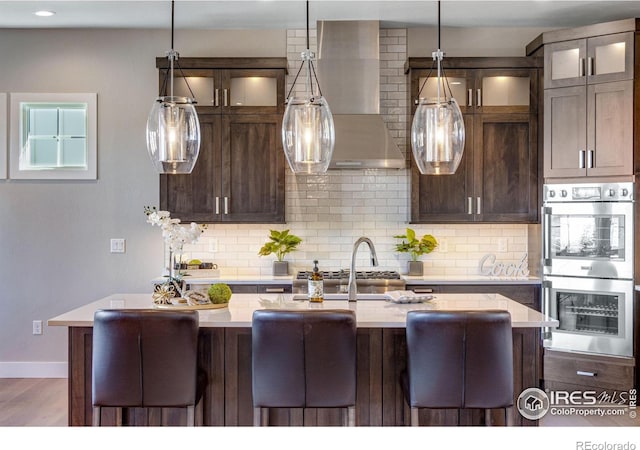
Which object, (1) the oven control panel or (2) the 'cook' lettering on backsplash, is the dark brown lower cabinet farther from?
(1) the oven control panel

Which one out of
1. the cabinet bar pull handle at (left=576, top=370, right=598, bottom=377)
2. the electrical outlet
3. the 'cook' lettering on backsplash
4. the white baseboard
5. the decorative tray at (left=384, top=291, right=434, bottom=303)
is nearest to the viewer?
the decorative tray at (left=384, top=291, right=434, bottom=303)

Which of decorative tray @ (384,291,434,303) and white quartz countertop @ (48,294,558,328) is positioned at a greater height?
decorative tray @ (384,291,434,303)

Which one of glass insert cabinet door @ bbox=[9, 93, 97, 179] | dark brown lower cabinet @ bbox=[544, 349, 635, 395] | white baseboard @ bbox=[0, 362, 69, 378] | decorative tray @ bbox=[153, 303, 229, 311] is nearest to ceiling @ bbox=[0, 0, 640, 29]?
glass insert cabinet door @ bbox=[9, 93, 97, 179]

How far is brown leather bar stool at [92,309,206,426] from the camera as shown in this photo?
252 cm

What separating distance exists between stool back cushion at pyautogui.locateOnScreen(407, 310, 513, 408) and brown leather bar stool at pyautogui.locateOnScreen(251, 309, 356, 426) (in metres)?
0.31

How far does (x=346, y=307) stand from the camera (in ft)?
10.3

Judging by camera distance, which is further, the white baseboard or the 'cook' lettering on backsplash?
the white baseboard

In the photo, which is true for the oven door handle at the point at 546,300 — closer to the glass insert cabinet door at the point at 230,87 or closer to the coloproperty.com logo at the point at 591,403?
the coloproperty.com logo at the point at 591,403

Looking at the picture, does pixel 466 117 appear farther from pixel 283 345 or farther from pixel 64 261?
pixel 64 261

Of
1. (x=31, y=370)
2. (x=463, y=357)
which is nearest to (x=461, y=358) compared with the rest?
(x=463, y=357)

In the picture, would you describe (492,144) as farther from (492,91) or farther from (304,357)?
(304,357)

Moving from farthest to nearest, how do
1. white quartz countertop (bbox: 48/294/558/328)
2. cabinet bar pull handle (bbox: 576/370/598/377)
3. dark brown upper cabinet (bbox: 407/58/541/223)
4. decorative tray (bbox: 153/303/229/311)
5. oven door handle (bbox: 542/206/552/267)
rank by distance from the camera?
dark brown upper cabinet (bbox: 407/58/541/223), oven door handle (bbox: 542/206/552/267), cabinet bar pull handle (bbox: 576/370/598/377), decorative tray (bbox: 153/303/229/311), white quartz countertop (bbox: 48/294/558/328)

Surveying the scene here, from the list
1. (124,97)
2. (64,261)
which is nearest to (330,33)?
(124,97)

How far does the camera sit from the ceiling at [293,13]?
4.62 meters
